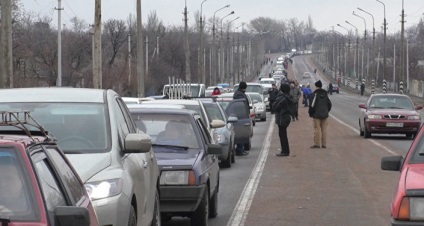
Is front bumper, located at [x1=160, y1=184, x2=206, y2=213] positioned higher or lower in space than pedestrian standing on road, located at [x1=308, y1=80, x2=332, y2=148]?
lower

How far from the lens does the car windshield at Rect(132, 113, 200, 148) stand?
12.0 meters

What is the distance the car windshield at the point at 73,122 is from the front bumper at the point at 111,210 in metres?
1.00

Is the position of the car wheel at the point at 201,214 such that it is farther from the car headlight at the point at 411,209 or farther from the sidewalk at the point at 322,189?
the car headlight at the point at 411,209

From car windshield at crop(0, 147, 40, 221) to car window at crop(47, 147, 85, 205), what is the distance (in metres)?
0.75

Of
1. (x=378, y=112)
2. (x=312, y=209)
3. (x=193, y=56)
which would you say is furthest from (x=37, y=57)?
(x=312, y=209)

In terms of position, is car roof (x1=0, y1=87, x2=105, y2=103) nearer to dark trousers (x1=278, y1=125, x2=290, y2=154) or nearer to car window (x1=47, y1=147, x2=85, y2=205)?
car window (x1=47, y1=147, x2=85, y2=205)

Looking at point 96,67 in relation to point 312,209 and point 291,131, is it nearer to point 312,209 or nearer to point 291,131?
point 291,131

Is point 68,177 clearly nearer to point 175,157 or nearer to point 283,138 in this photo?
point 175,157

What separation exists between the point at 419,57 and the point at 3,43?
11401cm

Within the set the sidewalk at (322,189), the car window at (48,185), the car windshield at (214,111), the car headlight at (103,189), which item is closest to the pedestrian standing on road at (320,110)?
the sidewalk at (322,189)

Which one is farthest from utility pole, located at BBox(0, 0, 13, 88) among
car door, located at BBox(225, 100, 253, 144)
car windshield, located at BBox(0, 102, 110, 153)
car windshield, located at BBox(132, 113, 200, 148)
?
car windshield, located at BBox(0, 102, 110, 153)

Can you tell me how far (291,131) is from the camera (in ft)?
115

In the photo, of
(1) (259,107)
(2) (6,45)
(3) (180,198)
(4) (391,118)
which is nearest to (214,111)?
(2) (6,45)

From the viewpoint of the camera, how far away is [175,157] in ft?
37.4
